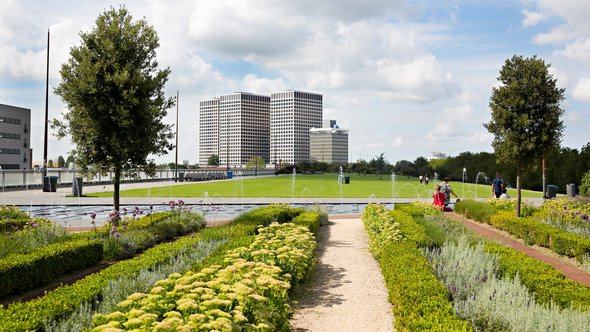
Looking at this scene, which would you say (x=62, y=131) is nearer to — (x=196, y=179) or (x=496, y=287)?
(x=496, y=287)

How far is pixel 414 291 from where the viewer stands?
6.10m

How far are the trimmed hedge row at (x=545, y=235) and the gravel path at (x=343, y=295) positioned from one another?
4853mm

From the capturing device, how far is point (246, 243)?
9414 millimetres

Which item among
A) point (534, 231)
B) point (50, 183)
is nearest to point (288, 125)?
point (50, 183)

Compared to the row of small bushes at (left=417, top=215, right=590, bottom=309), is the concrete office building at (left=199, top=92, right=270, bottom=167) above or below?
above

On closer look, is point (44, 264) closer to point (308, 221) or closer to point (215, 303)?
point (215, 303)

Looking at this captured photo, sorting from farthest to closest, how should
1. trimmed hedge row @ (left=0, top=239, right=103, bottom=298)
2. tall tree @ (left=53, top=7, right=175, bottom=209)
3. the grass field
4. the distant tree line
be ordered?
the distant tree line, the grass field, tall tree @ (left=53, top=7, right=175, bottom=209), trimmed hedge row @ (left=0, top=239, right=103, bottom=298)

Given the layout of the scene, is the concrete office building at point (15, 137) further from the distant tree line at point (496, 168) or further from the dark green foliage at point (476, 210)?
the dark green foliage at point (476, 210)

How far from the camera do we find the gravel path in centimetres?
658

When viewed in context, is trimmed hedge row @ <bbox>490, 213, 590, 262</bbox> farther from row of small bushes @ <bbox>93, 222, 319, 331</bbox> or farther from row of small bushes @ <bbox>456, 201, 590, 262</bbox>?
row of small bushes @ <bbox>93, 222, 319, 331</bbox>

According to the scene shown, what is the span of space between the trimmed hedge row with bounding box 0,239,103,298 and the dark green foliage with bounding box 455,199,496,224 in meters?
13.8

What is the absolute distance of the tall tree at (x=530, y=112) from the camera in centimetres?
1634

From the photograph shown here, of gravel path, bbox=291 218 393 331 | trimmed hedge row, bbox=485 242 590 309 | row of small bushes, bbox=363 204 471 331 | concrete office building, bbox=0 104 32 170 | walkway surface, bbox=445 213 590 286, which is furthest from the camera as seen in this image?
concrete office building, bbox=0 104 32 170

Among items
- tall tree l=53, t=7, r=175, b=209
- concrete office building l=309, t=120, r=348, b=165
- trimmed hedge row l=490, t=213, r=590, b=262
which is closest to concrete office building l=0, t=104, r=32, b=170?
tall tree l=53, t=7, r=175, b=209
